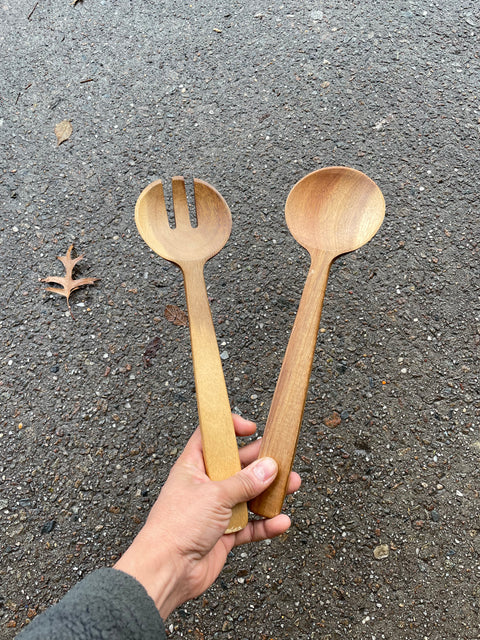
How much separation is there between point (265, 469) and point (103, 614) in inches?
15.2

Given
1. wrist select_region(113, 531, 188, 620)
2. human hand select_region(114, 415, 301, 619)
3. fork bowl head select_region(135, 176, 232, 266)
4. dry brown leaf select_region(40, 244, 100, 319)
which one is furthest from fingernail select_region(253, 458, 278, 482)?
dry brown leaf select_region(40, 244, 100, 319)

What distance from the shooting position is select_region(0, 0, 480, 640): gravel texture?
1.26 metres

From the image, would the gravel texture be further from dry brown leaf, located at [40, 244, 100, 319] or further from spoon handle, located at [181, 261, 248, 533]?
spoon handle, located at [181, 261, 248, 533]

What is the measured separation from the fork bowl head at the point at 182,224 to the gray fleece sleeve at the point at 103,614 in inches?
27.7

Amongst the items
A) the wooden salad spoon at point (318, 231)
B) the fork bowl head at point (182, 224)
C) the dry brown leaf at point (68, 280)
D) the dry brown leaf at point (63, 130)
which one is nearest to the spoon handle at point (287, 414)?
the wooden salad spoon at point (318, 231)

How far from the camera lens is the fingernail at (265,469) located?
103 cm

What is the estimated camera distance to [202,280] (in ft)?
4.04

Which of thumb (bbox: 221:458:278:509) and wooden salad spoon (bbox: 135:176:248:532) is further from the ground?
wooden salad spoon (bbox: 135:176:248:532)

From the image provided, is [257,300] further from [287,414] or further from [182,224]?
[287,414]

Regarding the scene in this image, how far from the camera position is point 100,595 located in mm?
872

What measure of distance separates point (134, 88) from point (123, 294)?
0.86m

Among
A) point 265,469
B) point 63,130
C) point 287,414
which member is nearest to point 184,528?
point 265,469

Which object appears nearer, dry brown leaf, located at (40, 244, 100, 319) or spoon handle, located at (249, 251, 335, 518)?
spoon handle, located at (249, 251, 335, 518)

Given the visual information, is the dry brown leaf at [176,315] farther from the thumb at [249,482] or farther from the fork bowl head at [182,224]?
the thumb at [249,482]
